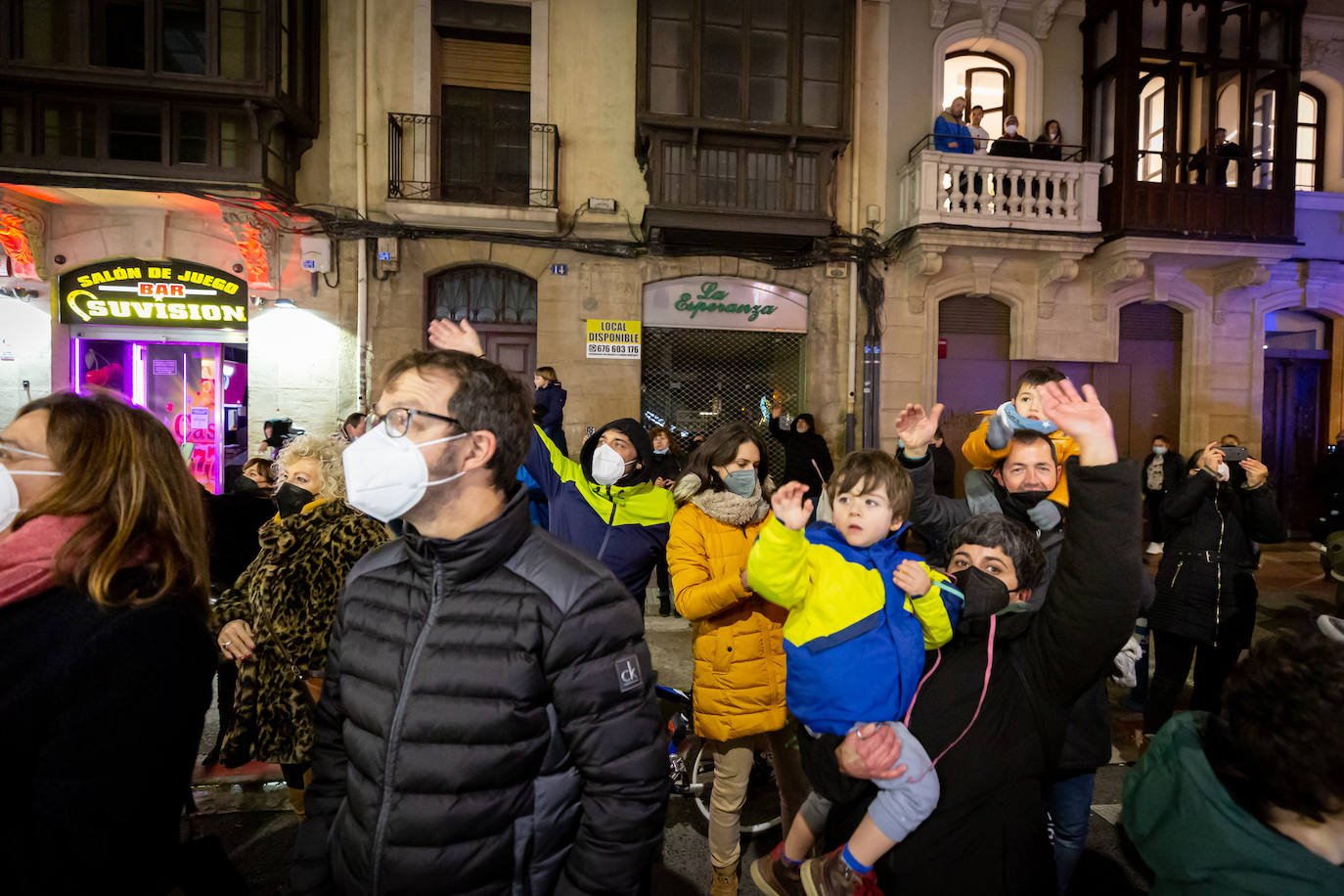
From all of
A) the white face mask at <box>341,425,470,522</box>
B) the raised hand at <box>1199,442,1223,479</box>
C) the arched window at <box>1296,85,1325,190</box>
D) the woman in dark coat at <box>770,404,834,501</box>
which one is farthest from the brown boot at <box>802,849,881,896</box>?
the arched window at <box>1296,85,1325,190</box>

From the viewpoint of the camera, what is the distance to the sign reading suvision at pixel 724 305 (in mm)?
10500

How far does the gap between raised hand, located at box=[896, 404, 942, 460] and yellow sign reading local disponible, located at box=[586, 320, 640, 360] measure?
24.9 ft

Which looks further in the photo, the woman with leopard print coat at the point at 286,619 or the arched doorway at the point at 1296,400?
the arched doorway at the point at 1296,400

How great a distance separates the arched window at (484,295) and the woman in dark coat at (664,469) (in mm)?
4867

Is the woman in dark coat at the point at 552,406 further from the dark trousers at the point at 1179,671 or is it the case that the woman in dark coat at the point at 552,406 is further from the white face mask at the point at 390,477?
the white face mask at the point at 390,477

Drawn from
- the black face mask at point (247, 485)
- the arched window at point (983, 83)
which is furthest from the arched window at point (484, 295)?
the arched window at point (983, 83)

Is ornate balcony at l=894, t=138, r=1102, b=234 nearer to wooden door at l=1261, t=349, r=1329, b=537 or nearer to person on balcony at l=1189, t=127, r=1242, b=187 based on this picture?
person on balcony at l=1189, t=127, r=1242, b=187

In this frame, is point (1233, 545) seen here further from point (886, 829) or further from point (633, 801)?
point (633, 801)

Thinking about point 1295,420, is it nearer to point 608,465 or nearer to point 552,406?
point 552,406

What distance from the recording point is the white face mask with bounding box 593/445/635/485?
3.34m

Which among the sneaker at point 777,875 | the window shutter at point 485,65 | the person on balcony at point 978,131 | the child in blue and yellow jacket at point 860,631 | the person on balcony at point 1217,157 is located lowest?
the sneaker at point 777,875

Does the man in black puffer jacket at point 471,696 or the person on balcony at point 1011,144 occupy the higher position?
the person on balcony at point 1011,144

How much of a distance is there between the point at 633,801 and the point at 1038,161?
11326 mm

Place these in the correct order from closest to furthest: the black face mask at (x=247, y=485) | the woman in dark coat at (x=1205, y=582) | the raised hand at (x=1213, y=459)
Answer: the raised hand at (x=1213, y=459)
the woman in dark coat at (x=1205, y=582)
the black face mask at (x=247, y=485)
